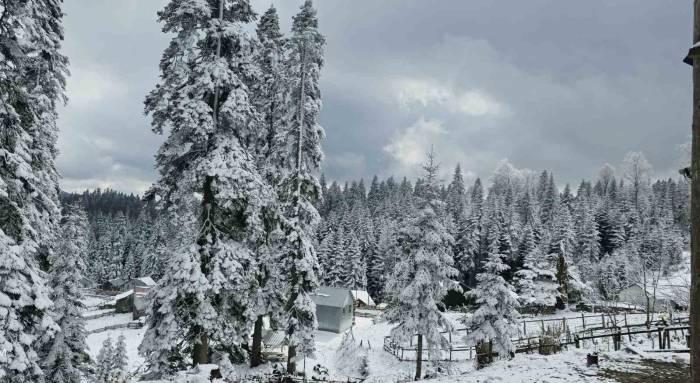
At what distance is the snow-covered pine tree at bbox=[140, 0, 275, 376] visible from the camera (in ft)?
38.5

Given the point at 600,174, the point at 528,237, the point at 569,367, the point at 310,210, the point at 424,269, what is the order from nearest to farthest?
the point at 569,367 < the point at 310,210 < the point at 424,269 < the point at 528,237 < the point at 600,174

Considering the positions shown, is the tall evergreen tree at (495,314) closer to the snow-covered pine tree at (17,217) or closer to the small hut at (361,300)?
the snow-covered pine tree at (17,217)

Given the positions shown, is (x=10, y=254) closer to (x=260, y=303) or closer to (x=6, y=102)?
(x=6, y=102)

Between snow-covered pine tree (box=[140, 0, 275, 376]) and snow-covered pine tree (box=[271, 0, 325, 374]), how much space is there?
5255 millimetres

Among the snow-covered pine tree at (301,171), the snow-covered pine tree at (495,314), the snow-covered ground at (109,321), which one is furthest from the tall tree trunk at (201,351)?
the snow-covered ground at (109,321)

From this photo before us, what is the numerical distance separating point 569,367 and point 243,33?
15.0 metres

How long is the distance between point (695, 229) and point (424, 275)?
20.8 meters

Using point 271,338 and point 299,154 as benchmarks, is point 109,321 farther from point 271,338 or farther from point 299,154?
point 299,154

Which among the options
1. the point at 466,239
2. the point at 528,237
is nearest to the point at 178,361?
the point at 528,237

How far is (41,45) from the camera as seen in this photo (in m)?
15.1

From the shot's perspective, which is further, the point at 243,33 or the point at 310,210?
the point at 310,210

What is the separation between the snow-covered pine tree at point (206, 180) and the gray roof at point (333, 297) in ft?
116

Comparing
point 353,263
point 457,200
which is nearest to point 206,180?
point 353,263

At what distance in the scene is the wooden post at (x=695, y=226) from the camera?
4.93 metres
